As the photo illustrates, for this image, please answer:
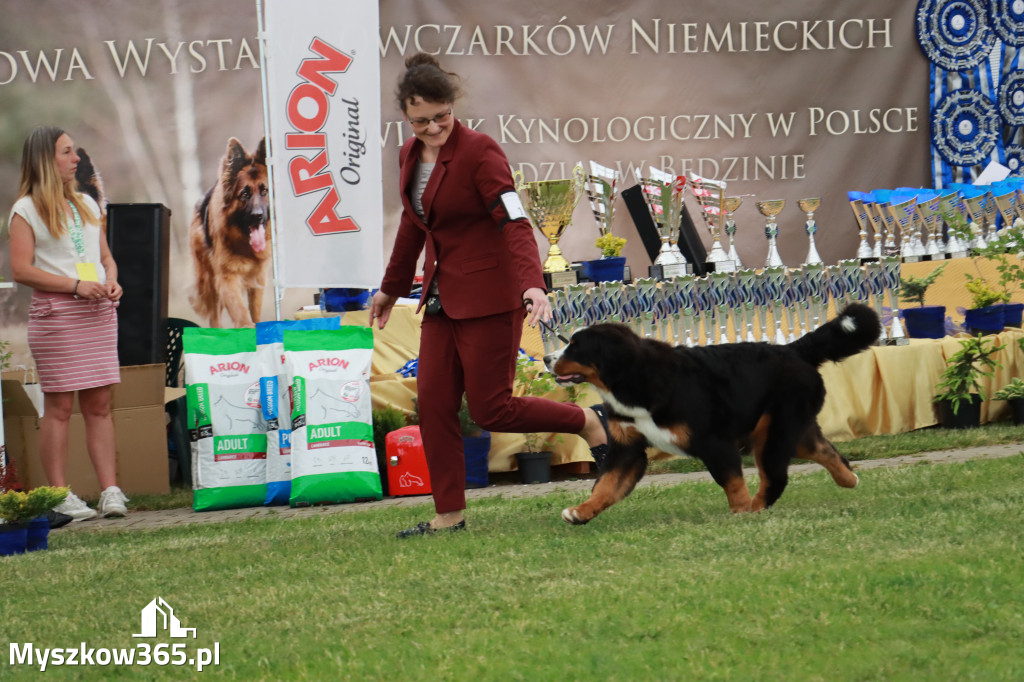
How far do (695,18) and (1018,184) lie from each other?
8.37 ft

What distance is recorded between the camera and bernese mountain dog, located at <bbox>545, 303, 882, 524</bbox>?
3.87 metres

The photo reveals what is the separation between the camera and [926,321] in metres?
6.77

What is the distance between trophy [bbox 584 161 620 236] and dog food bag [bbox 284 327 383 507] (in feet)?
5.72

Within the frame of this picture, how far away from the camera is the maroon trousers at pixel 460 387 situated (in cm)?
384

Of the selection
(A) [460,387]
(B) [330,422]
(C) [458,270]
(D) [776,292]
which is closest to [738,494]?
(A) [460,387]

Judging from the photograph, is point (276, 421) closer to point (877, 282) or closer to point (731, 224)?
point (731, 224)

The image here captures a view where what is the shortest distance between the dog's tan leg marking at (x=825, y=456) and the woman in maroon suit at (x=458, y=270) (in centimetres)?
94

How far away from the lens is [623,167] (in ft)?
28.3

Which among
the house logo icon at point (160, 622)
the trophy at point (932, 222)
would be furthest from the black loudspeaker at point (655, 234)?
the house logo icon at point (160, 622)

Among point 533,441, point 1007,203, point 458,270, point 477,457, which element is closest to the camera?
point 458,270

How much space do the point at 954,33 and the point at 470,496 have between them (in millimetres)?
5562

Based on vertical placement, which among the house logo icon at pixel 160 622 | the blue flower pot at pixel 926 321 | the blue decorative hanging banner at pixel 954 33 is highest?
the blue decorative hanging banner at pixel 954 33

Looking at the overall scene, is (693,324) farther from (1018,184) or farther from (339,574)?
(339,574)

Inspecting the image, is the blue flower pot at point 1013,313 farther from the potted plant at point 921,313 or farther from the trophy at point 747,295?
the trophy at point 747,295
